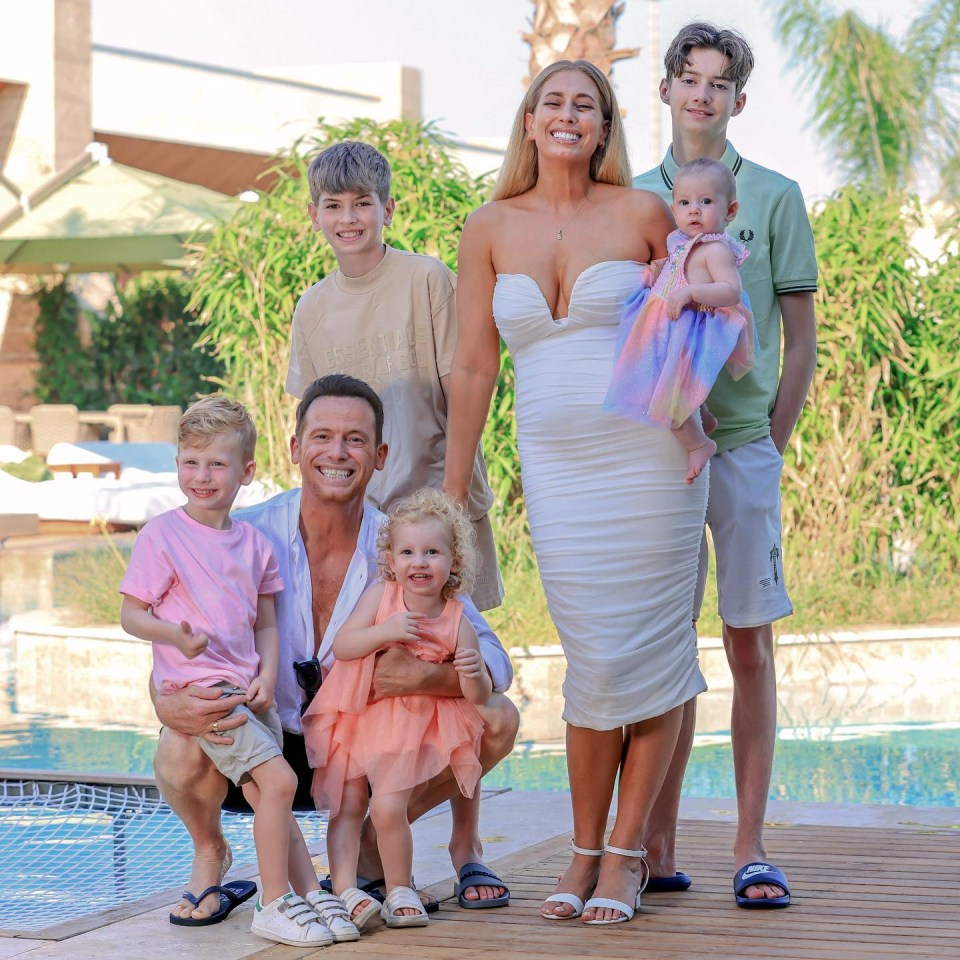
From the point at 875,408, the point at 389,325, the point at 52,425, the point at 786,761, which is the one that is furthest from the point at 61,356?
the point at 389,325

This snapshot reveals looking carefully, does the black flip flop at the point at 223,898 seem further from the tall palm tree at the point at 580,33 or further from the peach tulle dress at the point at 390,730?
the tall palm tree at the point at 580,33

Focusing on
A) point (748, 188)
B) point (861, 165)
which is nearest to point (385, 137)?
point (748, 188)

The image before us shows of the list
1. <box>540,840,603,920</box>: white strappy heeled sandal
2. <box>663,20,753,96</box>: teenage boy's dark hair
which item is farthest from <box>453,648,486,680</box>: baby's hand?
<box>663,20,753,96</box>: teenage boy's dark hair

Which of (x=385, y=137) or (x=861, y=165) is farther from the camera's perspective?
(x=861, y=165)

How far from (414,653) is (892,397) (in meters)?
5.17

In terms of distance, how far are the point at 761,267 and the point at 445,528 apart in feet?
3.04

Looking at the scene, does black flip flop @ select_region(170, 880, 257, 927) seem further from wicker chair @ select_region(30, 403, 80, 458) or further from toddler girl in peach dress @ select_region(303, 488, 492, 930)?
A: wicker chair @ select_region(30, 403, 80, 458)

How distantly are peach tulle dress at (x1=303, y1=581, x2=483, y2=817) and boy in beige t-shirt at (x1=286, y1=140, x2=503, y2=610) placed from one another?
1.31 ft

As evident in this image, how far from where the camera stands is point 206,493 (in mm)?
3205

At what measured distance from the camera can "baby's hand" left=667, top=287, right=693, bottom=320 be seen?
3.07 meters

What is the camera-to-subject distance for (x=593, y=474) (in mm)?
3168

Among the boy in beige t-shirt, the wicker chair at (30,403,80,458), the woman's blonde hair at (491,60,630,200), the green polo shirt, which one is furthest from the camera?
the wicker chair at (30,403,80,458)

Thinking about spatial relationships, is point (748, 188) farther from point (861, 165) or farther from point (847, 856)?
point (861, 165)

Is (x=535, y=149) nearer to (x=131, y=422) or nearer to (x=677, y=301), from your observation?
(x=677, y=301)
